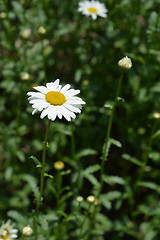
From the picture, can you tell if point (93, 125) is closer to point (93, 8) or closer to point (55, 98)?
point (93, 8)

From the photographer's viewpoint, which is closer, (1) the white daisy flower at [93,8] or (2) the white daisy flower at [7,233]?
(2) the white daisy flower at [7,233]

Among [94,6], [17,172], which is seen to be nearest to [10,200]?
[17,172]

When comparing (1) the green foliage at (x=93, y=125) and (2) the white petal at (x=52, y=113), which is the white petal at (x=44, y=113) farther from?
(1) the green foliage at (x=93, y=125)

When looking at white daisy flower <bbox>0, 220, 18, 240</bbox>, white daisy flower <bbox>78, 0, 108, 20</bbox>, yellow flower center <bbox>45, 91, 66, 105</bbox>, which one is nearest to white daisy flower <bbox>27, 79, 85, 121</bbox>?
yellow flower center <bbox>45, 91, 66, 105</bbox>

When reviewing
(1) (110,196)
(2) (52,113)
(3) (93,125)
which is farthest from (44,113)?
(3) (93,125)

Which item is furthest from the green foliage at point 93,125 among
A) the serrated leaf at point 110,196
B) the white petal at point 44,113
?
the white petal at point 44,113

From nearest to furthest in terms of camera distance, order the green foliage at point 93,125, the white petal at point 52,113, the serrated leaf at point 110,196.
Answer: the white petal at point 52,113 → the serrated leaf at point 110,196 → the green foliage at point 93,125
